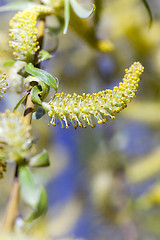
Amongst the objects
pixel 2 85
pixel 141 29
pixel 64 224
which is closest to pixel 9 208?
pixel 2 85

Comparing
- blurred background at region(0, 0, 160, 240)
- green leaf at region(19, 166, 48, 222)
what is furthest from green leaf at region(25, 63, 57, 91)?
blurred background at region(0, 0, 160, 240)

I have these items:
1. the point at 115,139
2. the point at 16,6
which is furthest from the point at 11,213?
the point at 115,139

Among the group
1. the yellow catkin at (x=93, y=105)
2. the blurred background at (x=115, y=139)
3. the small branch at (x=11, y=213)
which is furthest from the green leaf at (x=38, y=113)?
the blurred background at (x=115, y=139)

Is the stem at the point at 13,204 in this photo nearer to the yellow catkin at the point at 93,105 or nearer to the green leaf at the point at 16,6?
the yellow catkin at the point at 93,105

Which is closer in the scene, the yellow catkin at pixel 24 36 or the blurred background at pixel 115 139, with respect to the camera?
the yellow catkin at pixel 24 36

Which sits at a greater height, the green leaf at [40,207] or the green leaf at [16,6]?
the green leaf at [16,6]

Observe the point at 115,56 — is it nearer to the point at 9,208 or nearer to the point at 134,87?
the point at 134,87
